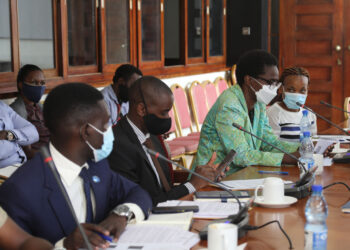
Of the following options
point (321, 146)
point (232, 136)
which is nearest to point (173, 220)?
point (232, 136)

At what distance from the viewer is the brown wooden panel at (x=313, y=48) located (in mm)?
7906

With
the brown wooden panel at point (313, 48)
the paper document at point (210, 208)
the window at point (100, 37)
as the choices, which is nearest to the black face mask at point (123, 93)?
the window at point (100, 37)

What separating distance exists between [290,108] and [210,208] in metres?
2.06

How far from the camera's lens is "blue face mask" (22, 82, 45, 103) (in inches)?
165

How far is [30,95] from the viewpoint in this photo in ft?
13.9

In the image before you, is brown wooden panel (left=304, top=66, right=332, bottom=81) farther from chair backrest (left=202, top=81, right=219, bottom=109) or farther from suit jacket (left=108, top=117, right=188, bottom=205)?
suit jacket (left=108, top=117, right=188, bottom=205)

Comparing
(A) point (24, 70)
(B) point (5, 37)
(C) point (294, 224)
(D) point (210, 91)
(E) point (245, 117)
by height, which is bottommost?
(C) point (294, 224)

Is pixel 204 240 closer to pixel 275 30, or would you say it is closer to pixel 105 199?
pixel 105 199

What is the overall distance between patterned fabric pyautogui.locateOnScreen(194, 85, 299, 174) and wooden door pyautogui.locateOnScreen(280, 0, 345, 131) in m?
4.77

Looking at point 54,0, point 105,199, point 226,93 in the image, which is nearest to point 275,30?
point 54,0

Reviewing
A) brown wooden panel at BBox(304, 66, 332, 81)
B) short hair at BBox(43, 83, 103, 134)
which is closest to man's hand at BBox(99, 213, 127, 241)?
short hair at BBox(43, 83, 103, 134)

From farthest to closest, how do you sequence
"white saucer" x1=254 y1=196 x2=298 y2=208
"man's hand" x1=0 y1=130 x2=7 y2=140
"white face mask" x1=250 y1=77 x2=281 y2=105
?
1. "man's hand" x1=0 y1=130 x2=7 y2=140
2. "white face mask" x1=250 y1=77 x2=281 y2=105
3. "white saucer" x1=254 y1=196 x2=298 y2=208

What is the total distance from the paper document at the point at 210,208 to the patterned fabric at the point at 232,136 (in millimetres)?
872

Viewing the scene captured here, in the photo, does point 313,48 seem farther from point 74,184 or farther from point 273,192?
point 74,184
